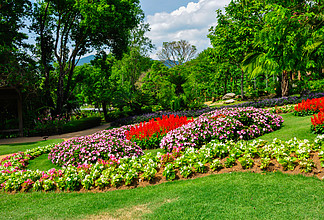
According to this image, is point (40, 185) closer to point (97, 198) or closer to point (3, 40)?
point (97, 198)

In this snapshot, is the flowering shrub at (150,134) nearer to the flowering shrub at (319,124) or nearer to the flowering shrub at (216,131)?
the flowering shrub at (216,131)

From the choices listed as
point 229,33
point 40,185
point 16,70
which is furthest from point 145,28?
point 40,185

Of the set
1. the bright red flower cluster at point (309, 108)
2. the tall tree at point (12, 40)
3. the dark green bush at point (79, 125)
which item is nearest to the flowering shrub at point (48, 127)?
the dark green bush at point (79, 125)

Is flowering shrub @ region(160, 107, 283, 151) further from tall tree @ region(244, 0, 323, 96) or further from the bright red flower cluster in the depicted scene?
the bright red flower cluster

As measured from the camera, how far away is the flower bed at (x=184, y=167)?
385 centimetres

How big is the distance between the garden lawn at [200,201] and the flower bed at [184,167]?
0.88 feet

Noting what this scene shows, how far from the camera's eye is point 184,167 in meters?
4.23

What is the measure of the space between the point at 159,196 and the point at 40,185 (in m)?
2.66

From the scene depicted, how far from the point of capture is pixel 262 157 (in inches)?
162

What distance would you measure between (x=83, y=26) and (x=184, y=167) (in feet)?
47.1

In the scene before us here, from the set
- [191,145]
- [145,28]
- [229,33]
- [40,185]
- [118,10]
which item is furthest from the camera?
[145,28]

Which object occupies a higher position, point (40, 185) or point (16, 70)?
point (16, 70)

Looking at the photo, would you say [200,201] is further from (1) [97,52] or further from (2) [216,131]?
(1) [97,52]

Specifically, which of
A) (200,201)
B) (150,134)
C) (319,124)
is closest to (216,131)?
(150,134)
